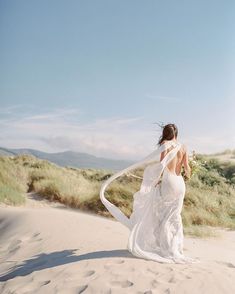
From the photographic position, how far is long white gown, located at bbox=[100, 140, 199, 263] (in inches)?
252

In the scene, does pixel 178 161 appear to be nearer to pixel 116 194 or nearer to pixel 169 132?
pixel 169 132

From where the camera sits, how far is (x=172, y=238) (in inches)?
253

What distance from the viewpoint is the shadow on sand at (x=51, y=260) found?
6660 mm

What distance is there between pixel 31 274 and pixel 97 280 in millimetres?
1097

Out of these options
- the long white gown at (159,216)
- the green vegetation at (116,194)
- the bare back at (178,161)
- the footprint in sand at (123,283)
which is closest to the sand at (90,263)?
the footprint in sand at (123,283)

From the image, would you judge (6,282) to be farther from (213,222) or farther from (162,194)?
(213,222)

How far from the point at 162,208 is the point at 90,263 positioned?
3.63ft

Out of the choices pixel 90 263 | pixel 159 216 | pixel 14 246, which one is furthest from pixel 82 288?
pixel 14 246

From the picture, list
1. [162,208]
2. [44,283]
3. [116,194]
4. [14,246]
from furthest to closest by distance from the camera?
[116,194] → [14,246] → [162,208] → [44,283]

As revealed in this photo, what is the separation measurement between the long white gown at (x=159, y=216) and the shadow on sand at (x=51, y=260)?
299 millimetres

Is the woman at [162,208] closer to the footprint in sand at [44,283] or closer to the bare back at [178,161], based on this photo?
the bare back at [178,161]

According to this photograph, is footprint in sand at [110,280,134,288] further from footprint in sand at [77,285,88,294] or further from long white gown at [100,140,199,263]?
long white gown at [100,140,199,263]

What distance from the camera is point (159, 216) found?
6.54 m

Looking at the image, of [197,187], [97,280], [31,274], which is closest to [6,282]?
[31,274]
